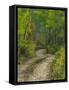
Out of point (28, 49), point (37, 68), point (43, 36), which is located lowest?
point (37, 68)

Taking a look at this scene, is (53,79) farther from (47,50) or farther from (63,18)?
(63,18)

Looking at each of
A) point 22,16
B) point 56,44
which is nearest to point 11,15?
point 22,16

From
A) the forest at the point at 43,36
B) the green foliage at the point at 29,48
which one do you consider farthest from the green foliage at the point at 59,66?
the green foliage at the point at 29,48

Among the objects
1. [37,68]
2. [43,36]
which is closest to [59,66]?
[37,68]

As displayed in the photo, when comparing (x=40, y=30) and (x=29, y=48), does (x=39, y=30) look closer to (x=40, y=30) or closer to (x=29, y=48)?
(x=40, y=30)

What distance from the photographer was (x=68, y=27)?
3.57 meters

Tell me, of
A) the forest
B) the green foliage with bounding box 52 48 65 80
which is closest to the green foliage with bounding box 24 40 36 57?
the forest

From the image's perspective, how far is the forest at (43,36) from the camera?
3281 millimetres

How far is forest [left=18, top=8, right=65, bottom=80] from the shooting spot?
328cm

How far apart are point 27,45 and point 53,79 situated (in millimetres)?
463

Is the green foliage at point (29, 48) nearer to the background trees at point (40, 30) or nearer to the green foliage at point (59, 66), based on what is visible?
the background trees at point (40, 30)

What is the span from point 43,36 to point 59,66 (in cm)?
37

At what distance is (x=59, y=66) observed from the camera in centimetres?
349

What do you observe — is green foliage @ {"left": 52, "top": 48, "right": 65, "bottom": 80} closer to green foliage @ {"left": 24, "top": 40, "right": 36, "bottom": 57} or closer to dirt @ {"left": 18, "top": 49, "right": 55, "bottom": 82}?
dirt @ {"left": 18, "top": 49, "right": 55, "bottom": 82}
